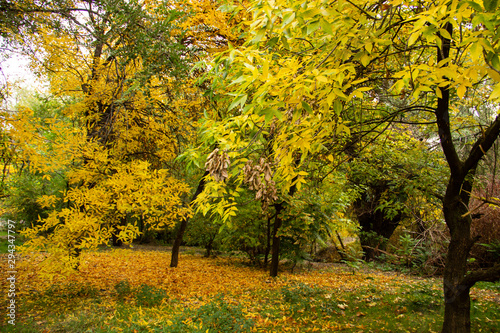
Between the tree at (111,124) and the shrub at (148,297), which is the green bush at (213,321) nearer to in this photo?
the shrub at (148,297)

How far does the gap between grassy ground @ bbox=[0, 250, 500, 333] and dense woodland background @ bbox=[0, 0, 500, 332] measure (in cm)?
91

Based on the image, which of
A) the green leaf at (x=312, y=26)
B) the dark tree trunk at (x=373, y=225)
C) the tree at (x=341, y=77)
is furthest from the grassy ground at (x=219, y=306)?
the dark tree trunk at (x=373, y=225)

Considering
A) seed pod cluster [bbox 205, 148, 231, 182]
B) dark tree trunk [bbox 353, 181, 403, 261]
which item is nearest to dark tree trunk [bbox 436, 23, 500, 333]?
seed pod cluster [bbox 205, 148, 231, 182]

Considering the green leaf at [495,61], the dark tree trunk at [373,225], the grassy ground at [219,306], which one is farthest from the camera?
the dark tree trunk at [373,225]

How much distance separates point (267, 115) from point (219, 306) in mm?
4357

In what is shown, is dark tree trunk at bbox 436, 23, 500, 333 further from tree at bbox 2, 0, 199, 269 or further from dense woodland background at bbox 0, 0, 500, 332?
tree at bbox 2, 0, 199, 269

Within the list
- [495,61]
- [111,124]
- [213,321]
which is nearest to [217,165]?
[495,61]

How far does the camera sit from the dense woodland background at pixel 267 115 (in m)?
1.89

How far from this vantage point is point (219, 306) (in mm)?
4945

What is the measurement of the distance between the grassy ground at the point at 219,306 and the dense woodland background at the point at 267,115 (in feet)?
2.97

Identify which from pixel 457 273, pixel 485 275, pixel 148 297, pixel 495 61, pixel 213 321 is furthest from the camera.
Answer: pixel 148 297

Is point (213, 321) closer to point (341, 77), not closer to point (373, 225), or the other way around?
point (341, 77)

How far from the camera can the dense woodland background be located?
1.89m

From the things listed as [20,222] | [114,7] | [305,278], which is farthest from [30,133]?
[20,222]
